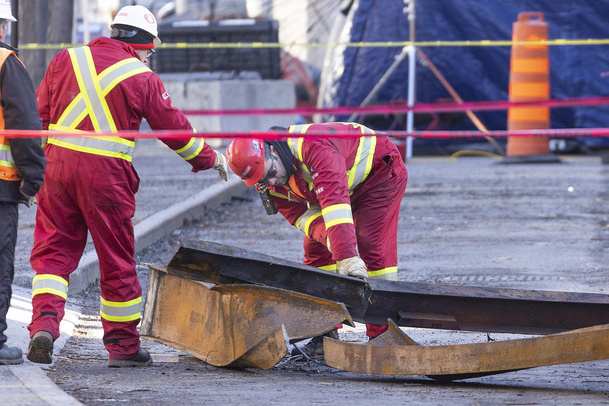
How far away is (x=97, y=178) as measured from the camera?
4.85 m

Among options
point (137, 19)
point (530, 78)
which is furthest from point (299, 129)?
point (530, 78)

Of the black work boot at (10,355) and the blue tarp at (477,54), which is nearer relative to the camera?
the black work boot at (10,355)

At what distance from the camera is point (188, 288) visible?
5.15 meters

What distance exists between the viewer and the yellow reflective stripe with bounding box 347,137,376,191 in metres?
5.50

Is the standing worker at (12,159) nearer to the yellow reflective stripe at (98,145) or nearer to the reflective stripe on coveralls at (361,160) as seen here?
the yellow reflective stripe at (98,145)

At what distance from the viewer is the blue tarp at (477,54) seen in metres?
15.6

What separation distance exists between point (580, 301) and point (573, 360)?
56 centimetres

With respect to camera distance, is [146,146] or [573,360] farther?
[146,146]

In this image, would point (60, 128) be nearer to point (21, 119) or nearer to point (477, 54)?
point (21, 119)

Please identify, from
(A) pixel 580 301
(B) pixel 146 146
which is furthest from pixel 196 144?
(B) pixel 146 146

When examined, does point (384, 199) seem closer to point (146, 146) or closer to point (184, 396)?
point (184, 396)

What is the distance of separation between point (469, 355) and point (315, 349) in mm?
1253

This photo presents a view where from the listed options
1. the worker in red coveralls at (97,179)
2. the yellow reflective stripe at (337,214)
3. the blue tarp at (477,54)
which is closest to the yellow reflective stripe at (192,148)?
the worker in red coveralls at (97,179)

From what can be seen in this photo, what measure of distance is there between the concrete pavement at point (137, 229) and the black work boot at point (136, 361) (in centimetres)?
36
